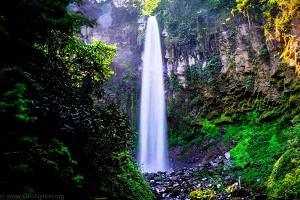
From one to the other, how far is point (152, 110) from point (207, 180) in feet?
39.6

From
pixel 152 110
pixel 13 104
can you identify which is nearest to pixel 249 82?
pixel 152 110

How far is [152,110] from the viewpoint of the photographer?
2272cm

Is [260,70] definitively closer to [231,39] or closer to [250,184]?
[231,39]

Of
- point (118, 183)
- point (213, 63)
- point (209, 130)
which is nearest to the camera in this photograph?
point (118, 183)

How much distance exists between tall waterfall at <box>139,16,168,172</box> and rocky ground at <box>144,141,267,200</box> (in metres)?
3.37

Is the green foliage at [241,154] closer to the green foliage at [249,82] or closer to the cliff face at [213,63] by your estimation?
the cliff face at [213,63]

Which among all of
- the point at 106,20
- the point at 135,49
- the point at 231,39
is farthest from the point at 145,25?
the point at 231,39

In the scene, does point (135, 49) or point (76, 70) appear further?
point (135, 49)

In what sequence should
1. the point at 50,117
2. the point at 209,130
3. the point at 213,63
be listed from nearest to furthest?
the point at 50,117 < the point at 209,130 < the point at 213,63

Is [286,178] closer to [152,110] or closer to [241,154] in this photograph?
[241,154]

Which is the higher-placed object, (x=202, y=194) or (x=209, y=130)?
(x=209, y=130)

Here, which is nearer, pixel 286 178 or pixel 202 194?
pixel 286 178

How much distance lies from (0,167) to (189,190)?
8916 millimetres

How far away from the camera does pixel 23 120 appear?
286 cm
